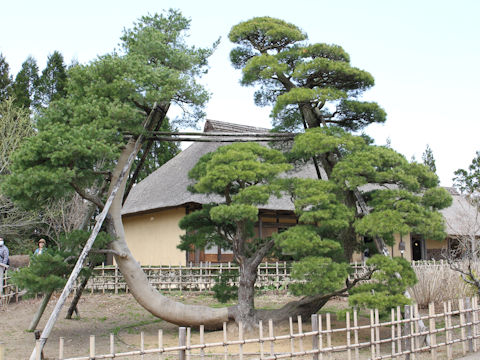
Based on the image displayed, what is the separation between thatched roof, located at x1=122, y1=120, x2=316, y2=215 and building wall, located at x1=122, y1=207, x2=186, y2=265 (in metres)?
0.56

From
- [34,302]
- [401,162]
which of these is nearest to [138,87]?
[401,162]

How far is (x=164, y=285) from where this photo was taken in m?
13.7

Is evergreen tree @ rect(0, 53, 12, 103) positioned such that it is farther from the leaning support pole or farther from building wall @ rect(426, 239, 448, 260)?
building wall @ rect(426, 239, 448, 260)

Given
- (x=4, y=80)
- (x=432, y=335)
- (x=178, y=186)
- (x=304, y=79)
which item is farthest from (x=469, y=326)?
(x=4, y=80)

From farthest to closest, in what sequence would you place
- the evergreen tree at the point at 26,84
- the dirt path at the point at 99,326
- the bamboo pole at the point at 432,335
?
1. the evergreen tree at the point at 26,84
2. the dirt path at the point at 99,326
3. the bamboo pole at the point at 432,335

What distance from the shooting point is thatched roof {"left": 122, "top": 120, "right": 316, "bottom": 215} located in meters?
14.7

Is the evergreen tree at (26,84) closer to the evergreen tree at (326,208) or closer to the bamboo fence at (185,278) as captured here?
the bamboo fence at (185,278)

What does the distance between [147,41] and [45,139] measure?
2451mm

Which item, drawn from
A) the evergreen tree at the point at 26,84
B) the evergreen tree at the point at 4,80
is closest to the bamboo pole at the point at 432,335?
the evergreen tree at the point at 26,84

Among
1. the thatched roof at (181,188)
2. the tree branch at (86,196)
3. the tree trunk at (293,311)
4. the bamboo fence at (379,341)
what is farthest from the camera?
the thatched roof at (181,188)

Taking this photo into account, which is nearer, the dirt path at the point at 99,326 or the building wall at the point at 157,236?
the dirt path at the point at 99,326

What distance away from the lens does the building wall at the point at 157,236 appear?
1557 centimetres

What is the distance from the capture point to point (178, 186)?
51.0 ft

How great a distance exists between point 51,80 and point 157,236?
39.8 feet
